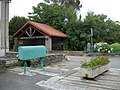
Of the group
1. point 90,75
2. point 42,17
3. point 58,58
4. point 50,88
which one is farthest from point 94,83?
point 42,17

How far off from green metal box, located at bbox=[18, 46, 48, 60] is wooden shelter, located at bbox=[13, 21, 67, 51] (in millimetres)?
13800

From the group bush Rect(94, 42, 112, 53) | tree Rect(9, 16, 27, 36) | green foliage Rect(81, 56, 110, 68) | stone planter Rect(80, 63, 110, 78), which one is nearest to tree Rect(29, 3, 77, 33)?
tree Rect(9, 16, 27, 36)

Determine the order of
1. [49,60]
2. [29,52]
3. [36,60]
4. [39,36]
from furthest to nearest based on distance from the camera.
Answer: [39,36] → [49,60] → [36,60] → [29,52]

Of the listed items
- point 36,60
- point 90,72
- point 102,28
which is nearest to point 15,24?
point 102,28

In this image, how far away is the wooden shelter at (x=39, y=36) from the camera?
26.2 meters

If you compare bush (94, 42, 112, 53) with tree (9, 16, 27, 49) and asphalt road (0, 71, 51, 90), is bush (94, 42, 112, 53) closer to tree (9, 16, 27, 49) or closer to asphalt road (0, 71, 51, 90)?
asphalt road (0, 71, 51, 90)

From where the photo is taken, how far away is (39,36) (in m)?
27.2

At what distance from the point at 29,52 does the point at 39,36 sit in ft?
54.3

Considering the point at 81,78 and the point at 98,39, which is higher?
the point at 98,39

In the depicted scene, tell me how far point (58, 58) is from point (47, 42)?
430 inches

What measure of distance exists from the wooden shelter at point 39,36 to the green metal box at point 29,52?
1380cm

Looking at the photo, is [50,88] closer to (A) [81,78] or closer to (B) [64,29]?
(A) [81,78]

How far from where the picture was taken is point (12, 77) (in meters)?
9.29

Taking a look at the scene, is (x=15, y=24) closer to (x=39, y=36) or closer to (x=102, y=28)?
(x=39, y=36)
